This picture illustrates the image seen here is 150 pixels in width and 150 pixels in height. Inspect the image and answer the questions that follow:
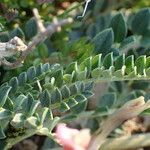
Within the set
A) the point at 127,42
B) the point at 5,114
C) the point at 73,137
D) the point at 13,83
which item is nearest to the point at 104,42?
the point at 127,42

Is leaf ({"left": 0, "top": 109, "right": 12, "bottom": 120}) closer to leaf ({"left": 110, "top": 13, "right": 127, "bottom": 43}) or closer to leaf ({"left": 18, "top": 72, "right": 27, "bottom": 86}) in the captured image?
leaf ({"left": 18, "top": 72, "right": 27, "bottom": 86})

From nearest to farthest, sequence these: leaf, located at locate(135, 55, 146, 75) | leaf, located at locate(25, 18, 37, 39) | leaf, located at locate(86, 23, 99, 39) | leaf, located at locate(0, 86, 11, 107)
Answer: leaf, located at locate(0, 86, 11, 107) → leaf, located at locate(135, 55, 146, 75) → leaf, located at locate(25, 18, 37, 39) → leaf, located at locate(86, 23, 99, 39)

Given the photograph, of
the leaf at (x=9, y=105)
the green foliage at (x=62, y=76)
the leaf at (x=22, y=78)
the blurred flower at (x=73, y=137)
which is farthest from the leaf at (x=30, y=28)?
the blurred flower at (x=73, y=137)

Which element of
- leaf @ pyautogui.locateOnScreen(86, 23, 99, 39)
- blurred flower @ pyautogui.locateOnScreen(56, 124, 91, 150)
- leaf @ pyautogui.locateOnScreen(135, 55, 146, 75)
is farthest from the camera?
leaf @ pyautogui.locateOnScreen(86, 23, 99, 39)

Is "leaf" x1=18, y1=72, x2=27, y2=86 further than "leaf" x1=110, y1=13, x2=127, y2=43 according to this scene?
No

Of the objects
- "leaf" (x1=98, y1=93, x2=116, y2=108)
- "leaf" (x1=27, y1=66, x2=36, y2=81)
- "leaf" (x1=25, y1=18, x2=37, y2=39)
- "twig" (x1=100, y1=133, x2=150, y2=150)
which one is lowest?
"twig" (x1=100, y1=133, x2=150, y2=150)

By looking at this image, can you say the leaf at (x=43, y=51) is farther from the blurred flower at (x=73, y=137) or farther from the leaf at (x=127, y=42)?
the blurred flower at (x=73, y=137)

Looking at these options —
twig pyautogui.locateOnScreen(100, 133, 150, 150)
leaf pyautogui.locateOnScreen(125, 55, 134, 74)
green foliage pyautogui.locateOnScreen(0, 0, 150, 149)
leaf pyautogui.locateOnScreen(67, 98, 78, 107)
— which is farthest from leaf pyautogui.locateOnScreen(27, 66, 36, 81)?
twig pyautogui.locateOnScreen(100, 133, 150, 150)

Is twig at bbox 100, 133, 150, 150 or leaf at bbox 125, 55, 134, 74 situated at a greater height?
leaf at bbox 125, 55, 134, 74

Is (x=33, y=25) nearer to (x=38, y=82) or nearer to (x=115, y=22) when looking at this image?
(x=115, y=22)

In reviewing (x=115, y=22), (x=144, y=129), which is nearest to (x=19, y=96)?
(x=115, y=22)
